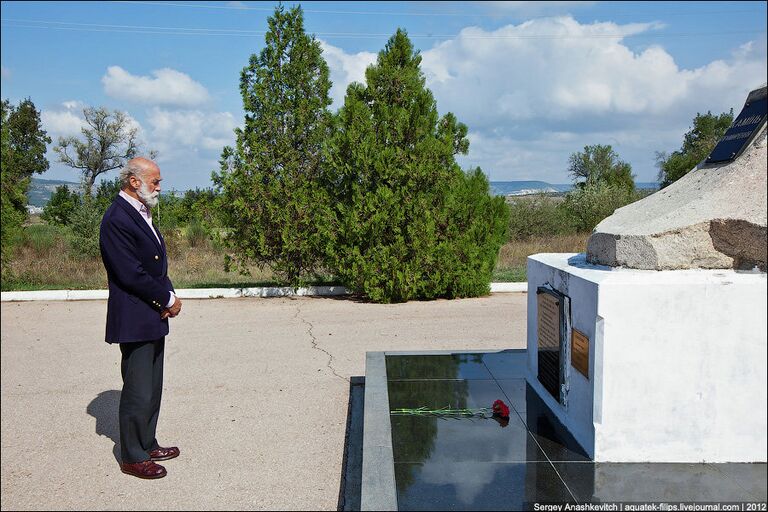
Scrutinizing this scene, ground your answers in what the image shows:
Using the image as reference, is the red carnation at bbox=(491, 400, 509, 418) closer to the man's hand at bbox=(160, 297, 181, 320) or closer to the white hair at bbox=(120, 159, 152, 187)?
the man's hand at bbox=(160, 297, 181, 320)

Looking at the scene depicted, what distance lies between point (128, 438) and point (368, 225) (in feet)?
25.5

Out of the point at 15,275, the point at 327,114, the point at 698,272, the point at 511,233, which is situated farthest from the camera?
the point at 511,233

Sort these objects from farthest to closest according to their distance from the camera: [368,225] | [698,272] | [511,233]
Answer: [511,233] < [368,225] < [698,272]

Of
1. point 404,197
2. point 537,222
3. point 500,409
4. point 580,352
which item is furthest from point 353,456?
point 537,222

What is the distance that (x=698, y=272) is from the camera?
3.85 m

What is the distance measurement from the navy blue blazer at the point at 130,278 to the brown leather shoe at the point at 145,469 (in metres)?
0.83

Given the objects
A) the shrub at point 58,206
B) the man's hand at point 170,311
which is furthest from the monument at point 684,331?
the shrub at point 58,206

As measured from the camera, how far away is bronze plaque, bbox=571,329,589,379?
3.99 m

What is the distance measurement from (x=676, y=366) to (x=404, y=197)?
8232 mm

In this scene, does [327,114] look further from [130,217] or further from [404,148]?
[130,217]

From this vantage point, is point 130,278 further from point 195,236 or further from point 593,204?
point 593,204

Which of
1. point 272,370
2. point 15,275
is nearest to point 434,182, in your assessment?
point 272,370

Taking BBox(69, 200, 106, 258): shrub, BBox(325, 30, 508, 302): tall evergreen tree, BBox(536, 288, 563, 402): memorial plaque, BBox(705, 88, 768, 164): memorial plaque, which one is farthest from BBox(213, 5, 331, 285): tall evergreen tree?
BBox(705, 88, 768, 164): memorial plaque

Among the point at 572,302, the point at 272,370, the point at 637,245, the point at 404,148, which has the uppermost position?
the point at 404,148
